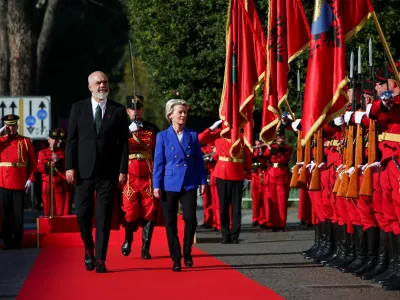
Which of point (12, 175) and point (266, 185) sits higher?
point (12, 175)

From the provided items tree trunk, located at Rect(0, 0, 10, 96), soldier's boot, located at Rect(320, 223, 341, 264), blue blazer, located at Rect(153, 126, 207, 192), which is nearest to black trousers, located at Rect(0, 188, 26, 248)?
blue blazer, located at Rect(153, 126, 207, 192)

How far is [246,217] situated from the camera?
2831 cm

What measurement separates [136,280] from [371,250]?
2401 millimetres

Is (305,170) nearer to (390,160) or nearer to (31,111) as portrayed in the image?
(390,160)

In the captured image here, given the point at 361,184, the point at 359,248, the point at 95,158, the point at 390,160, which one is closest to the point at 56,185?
the point at 95,158

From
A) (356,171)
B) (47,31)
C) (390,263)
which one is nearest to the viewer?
(390,263)

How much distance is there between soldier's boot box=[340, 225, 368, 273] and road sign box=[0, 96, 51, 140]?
49.2 ft

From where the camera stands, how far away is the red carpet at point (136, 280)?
35.1ft

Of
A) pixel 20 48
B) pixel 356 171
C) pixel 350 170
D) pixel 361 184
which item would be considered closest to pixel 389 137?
pixel 361 184

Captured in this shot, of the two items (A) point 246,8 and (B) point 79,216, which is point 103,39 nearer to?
(A) point 246,8

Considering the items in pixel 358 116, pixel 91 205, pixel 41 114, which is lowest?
pixel 91 205

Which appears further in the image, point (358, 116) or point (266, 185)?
point (266, 185)

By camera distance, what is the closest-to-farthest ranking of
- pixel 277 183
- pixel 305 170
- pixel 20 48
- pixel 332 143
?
1. pixel 332 143
2. pixel 305 170
3. pixel 277 183
4. pixel 20 48

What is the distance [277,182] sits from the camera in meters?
22.1
